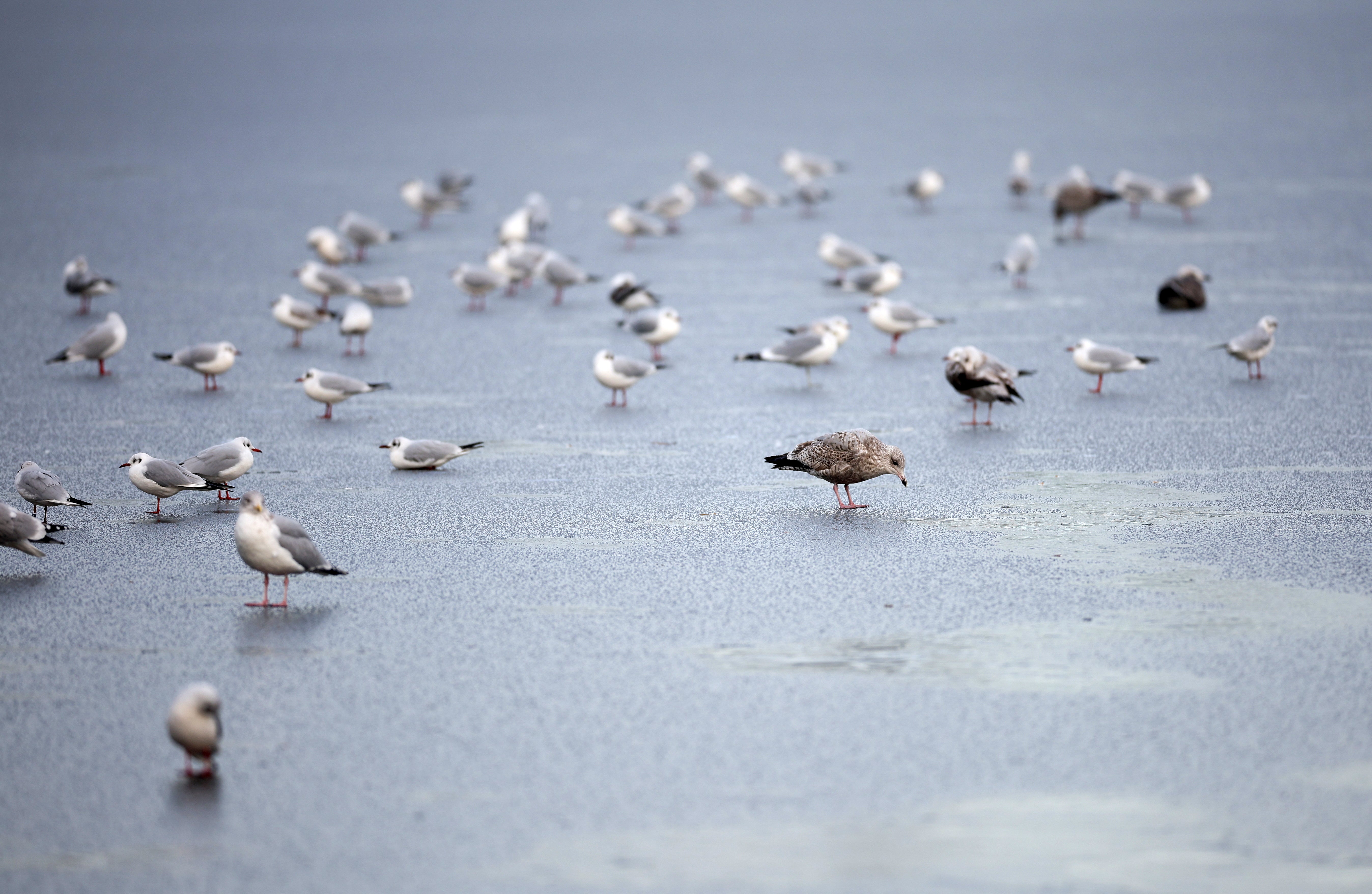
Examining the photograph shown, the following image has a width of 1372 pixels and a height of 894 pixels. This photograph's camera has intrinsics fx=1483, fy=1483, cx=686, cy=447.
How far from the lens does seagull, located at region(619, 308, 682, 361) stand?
13.4m

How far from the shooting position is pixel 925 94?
3569 cm

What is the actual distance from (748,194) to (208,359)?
11994 millimetres

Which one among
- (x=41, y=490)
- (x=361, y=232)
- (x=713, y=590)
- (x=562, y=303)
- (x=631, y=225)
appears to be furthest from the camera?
(x=631, y=225)

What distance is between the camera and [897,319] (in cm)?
1361

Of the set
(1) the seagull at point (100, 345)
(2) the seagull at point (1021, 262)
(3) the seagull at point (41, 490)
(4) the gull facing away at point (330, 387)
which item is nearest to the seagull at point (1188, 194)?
(2) the seagull at point (1021, 262)

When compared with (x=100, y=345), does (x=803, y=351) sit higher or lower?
higher

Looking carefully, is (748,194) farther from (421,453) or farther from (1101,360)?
(421,453)

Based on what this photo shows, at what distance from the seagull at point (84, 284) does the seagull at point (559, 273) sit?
176 inches

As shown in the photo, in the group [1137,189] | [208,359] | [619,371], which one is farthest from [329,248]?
[1137,189]

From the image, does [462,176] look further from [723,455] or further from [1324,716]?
[1324,716]

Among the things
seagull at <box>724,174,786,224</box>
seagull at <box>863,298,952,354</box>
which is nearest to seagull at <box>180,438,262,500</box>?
seagull at <box>863,298,952,354</box>

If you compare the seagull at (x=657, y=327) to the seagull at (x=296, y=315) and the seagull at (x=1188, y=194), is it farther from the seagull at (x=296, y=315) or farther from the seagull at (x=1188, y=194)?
the seagull at (x=1188, y=194)

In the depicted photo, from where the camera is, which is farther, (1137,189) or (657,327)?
(1137,189)

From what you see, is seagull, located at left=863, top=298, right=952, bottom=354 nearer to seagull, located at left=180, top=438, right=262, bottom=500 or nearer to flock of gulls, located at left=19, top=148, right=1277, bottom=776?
flock of gulls, located at left=19, top=148, right=1277, bottom=776
